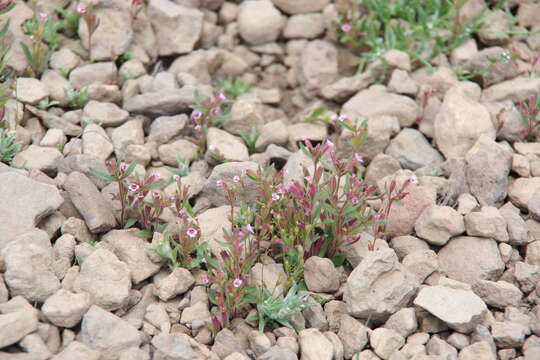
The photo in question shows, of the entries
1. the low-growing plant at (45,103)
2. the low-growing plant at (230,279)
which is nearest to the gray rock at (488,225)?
the low-growing plant at (230,279)

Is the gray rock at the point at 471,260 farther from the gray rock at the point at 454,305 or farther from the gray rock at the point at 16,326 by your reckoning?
the gray rock at the point at 16,326

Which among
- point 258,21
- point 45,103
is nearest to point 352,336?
point 45,103

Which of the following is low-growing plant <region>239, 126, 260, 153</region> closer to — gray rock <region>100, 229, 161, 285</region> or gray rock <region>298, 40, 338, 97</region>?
gray rock <region>298, 40, 338, 97</region>

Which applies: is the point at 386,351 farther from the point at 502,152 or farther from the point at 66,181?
the point at 66,181

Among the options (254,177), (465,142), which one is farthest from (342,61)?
(254,177)

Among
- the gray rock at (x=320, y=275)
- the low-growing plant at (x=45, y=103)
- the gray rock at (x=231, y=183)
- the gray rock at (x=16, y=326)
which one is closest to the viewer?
the gray rock at (x=16, y=326)

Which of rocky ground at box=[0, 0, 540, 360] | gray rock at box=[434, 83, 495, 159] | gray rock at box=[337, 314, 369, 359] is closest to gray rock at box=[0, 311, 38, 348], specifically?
rocky ground at box=[0, 0, 540, 360]
